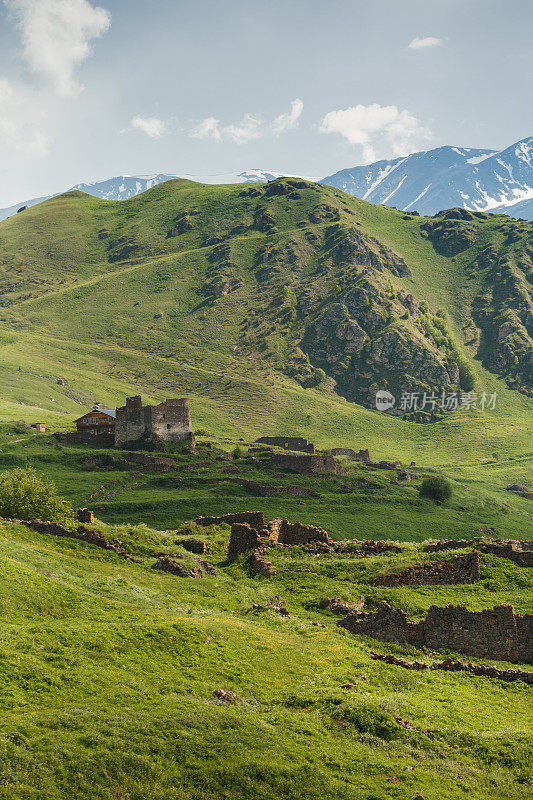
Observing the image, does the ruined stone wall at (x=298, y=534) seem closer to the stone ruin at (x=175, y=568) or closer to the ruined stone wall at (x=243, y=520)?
the ruined stone wall at (x=243, y=520)

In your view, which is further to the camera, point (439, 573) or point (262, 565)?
point (262, 565)

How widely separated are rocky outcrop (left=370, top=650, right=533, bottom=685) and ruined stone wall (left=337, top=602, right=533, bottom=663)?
1.73 m

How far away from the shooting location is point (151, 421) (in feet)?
346

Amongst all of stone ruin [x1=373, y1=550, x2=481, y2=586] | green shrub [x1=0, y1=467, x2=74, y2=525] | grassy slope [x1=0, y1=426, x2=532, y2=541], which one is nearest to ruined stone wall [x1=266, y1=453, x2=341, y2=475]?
grassy slope [x1=0, y1=426, x2=532, y2=541]

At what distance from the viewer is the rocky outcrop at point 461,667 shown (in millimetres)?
22672

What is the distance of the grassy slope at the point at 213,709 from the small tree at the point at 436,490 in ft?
254

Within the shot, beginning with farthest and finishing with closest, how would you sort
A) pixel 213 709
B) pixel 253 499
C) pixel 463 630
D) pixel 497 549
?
pixel 253 499 → pixel 497 549 → pixel 463 630 → pixel 213 709

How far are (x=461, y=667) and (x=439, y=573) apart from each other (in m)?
10.0

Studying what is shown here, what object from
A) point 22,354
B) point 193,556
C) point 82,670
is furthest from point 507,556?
point 22,354

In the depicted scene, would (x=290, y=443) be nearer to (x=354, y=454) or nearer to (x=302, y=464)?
(x=354, y=454)

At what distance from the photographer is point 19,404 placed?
13500 centimetres

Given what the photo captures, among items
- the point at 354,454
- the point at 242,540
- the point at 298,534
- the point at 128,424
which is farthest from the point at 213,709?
the point at 354,454

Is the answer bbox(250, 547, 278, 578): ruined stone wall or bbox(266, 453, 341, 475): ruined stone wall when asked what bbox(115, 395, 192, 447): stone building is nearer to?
bbox(266, 453, 341, 475): ruined stone wall

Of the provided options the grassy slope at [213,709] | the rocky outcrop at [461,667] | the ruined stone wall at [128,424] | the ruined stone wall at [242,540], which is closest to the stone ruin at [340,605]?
the grassy slope at [213,709]
